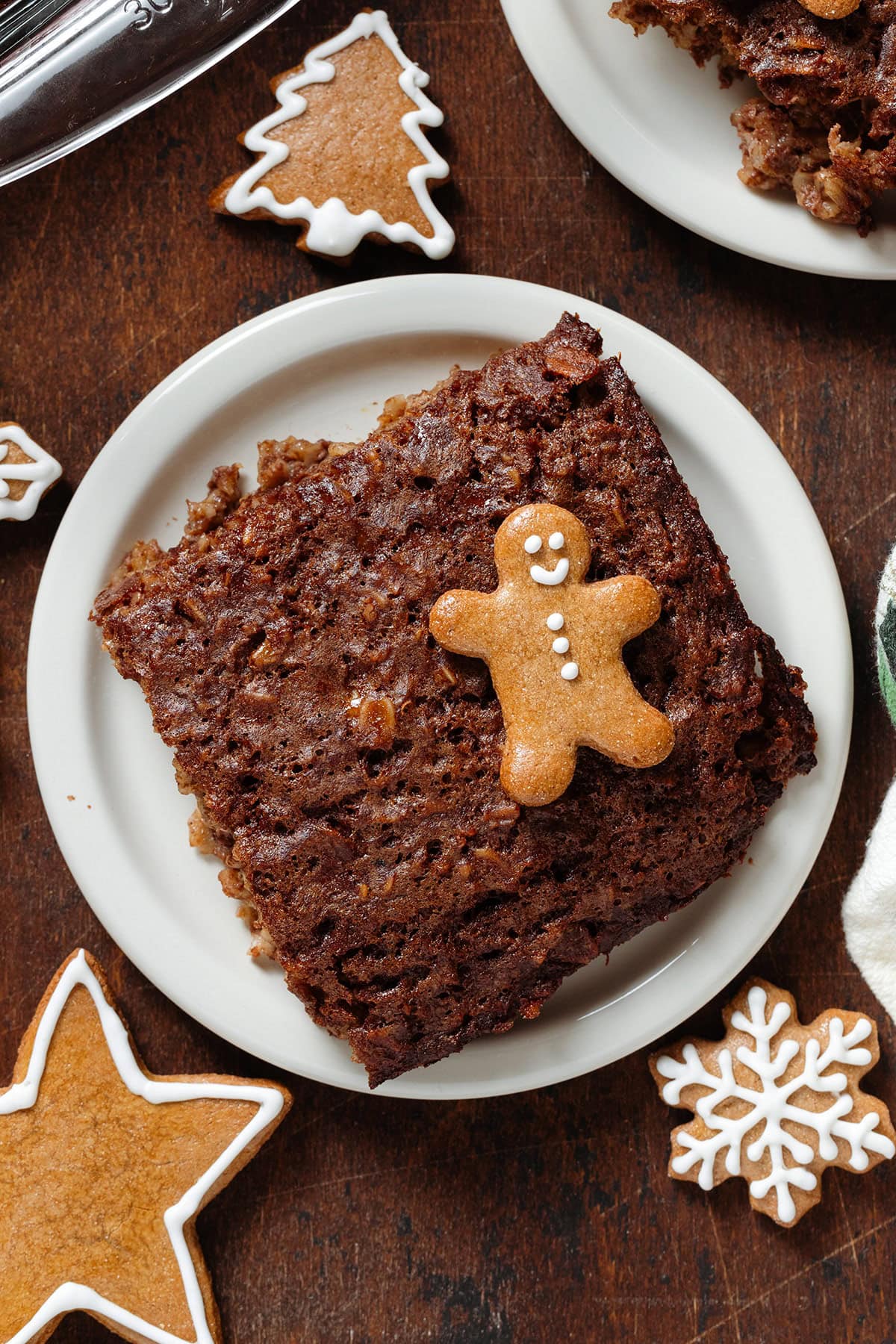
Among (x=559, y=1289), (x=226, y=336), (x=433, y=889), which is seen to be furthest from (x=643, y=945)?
(x=226, y=336)

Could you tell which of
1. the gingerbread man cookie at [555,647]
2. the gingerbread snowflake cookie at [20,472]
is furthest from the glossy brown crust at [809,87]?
the gingerbread snowflake cookie at [20,472]

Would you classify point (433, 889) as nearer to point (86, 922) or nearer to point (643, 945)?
point (643, 945)

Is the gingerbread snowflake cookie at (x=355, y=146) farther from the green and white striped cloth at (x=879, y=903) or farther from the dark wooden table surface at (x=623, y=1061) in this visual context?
the green and white striped cloth at (x=879, y=903)

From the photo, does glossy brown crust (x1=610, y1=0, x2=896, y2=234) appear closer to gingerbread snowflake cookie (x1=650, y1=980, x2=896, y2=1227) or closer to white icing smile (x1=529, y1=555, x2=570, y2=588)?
white icing smile (x1=529, y1=555, x2=570, y2=588)

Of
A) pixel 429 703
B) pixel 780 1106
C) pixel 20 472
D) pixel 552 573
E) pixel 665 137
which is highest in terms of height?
pixel 20 472

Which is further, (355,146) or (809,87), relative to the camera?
(355,146)

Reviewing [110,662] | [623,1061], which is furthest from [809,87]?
[623,1061]

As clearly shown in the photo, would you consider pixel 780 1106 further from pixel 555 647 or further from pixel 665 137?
pixel 665 137
